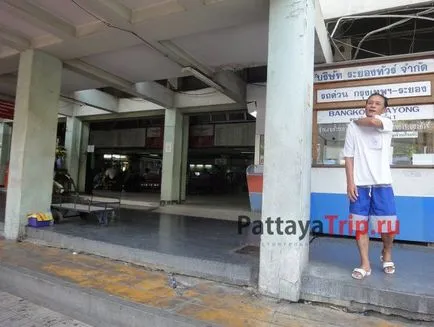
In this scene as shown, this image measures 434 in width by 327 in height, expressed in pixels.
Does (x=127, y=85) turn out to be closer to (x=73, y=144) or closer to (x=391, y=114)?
(x=391, y=114)

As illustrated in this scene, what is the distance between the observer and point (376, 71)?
17.6 feet

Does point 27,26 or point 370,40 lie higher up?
point 370,40

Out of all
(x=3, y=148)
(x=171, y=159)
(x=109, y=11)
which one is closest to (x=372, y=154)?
(x=109, y=11)

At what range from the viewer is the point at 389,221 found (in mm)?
3451

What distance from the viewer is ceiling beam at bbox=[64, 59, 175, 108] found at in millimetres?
6667

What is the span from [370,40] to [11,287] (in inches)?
293

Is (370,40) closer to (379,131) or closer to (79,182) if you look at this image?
(379,131)

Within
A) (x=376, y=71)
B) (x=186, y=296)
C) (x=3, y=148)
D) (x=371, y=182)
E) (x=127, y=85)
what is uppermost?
(x=127, y=85)

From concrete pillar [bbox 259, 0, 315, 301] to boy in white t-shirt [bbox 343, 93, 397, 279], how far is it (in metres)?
0.49

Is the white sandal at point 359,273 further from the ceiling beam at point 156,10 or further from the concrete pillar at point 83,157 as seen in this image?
the concrete pillar at point 83,157

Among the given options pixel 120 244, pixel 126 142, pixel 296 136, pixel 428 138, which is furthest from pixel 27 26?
pixel 126 142

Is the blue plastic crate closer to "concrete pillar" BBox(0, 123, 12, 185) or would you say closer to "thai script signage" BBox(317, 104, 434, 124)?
"thai script signage" BBox(317, 104, 434, 124)

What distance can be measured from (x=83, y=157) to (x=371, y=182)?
1270cm

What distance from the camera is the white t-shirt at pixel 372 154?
11.5 feet
